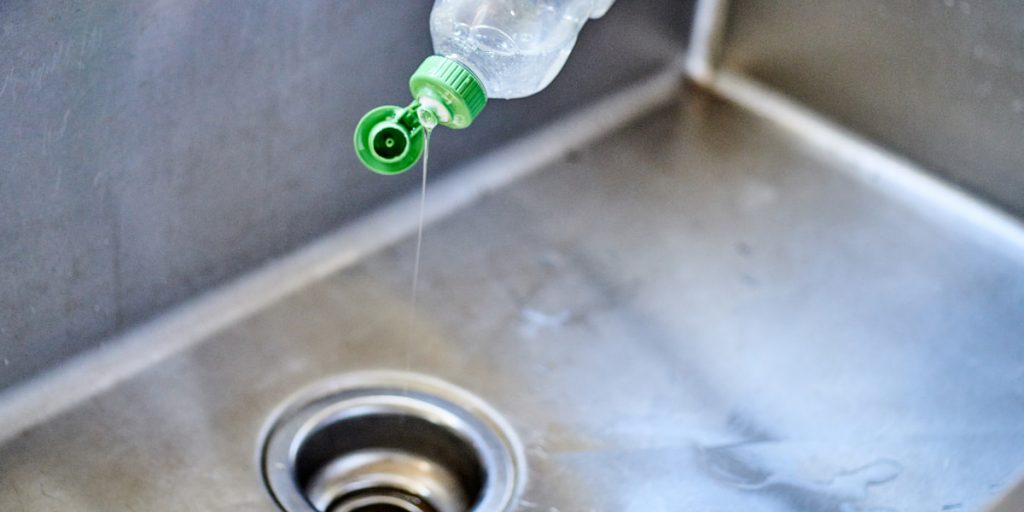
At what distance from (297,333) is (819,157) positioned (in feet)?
1.71

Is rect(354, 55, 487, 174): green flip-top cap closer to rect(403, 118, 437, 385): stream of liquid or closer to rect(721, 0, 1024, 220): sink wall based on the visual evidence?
rect(403, 118, 437, 385): stream of liquid

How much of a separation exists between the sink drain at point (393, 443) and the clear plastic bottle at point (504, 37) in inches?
8.8

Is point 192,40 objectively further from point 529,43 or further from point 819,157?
point 819,157

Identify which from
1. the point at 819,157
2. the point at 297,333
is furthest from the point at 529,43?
the point at 819,157

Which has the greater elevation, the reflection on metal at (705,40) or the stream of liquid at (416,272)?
the reflection on metal at (705,40)

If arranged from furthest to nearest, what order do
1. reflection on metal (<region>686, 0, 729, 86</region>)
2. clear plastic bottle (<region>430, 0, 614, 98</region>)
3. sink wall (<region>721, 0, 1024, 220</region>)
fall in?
reflection on metal (<region>686, 0, 729, 86</region>) < sink wall (<region>721, 0, 1024, 220</region>) < clear plastic bottle (<region>430, 0, 614, 98</region>)

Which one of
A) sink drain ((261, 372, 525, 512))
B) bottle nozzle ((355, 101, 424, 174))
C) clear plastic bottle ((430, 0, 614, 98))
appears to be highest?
clear plastic bottle ((430, 0, 614, 98))

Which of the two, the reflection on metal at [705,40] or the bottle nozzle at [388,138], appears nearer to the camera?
the bottle nozzle at [388,138]

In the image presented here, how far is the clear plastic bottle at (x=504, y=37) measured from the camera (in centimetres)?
79

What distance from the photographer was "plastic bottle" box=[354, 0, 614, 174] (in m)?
0.69

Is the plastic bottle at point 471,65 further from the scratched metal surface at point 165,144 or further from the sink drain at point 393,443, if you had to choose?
the sink drain at point 393,443

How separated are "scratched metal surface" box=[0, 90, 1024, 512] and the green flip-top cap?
202 millimetres

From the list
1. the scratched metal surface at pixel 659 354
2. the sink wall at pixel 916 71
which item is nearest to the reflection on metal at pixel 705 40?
the sink wall at pixel 916 71

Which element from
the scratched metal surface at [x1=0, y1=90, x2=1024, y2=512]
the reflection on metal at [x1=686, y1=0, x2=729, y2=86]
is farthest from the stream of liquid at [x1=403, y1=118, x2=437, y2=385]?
the reflection on metal at [x1=686, y1=0, x2=729, y2=86]
